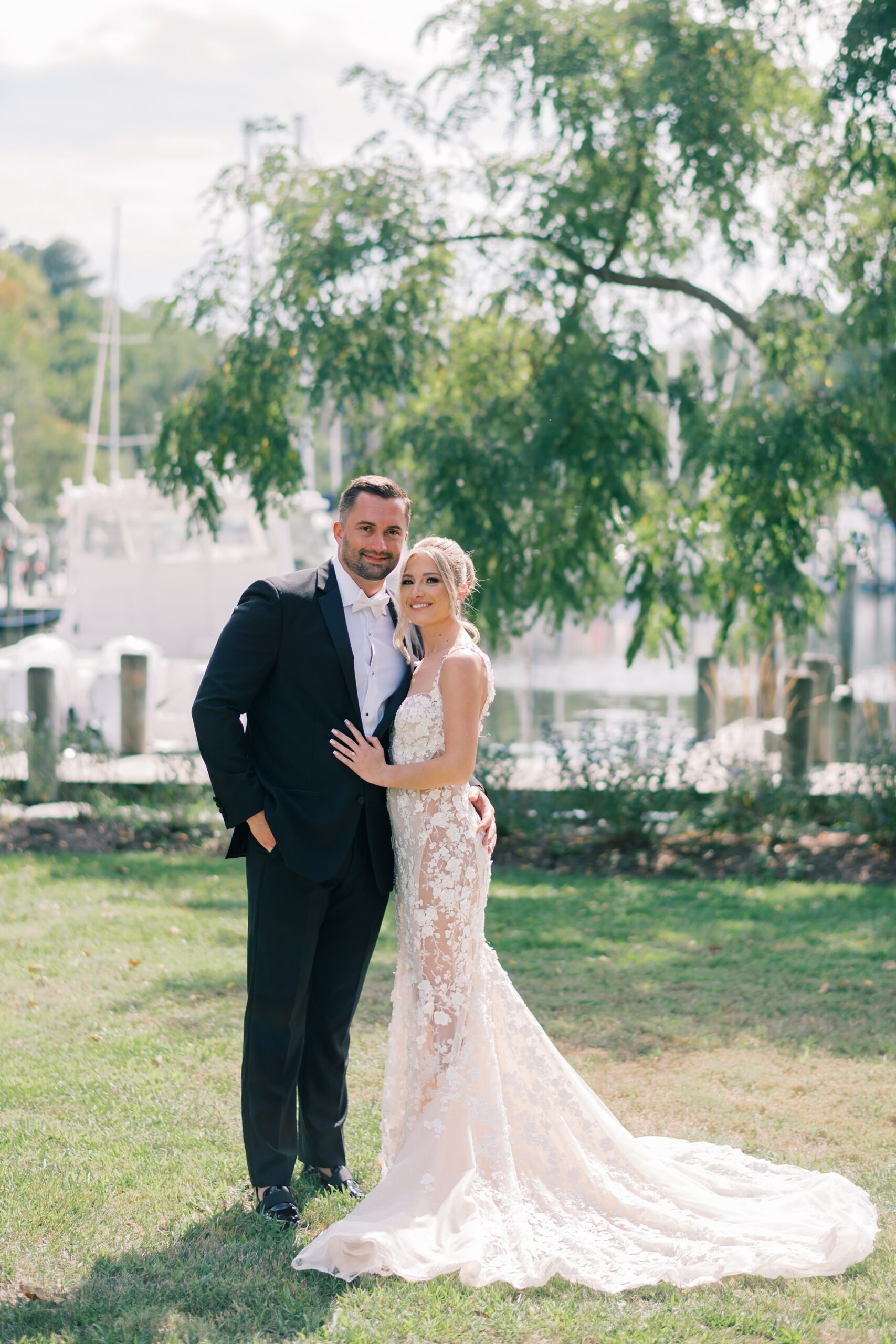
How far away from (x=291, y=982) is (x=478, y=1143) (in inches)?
29.1

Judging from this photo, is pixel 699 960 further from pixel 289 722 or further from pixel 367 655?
pixel 289 722

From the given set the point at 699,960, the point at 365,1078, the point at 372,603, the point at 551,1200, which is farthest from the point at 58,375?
the point at 551,1200

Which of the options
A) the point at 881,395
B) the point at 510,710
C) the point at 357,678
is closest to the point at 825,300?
the point at 881,395

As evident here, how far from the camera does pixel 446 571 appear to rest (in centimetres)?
412

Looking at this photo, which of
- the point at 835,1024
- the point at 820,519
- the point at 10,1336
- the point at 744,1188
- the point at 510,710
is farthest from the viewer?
the point at 510,710

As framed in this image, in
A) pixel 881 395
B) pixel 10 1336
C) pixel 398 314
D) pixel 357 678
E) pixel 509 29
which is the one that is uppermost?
pixel 509 29

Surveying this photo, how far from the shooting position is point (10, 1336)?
3.46 meters

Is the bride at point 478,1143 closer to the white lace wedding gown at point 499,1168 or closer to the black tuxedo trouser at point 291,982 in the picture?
the white lace wedding gown at point 499,1168

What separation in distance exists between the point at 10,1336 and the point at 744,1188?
7.11ft

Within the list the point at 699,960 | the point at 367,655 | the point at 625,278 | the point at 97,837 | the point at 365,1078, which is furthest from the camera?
the point at 97,837

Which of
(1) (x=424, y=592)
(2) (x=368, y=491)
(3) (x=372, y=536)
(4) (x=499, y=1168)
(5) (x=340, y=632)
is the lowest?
(4) (x=499, y=1168)

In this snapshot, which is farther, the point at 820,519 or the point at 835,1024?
the point at 820,519

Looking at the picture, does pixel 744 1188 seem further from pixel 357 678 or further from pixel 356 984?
pixel 357 678

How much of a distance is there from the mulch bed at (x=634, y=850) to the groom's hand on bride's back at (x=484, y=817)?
5.37 meters
